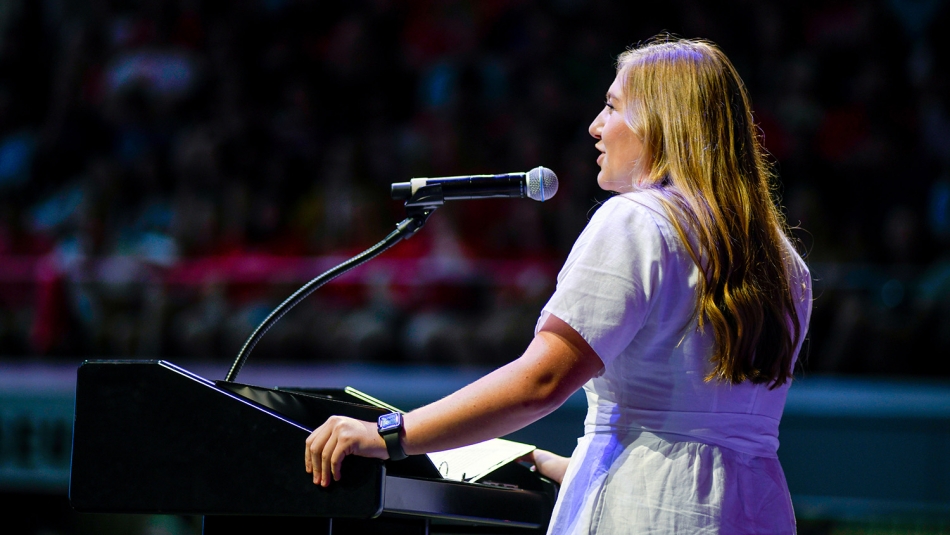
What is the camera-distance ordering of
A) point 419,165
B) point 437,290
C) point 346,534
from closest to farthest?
point 346,534 < point 437,290 < point 419,165

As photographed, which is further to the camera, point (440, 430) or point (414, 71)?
point (414, 71)

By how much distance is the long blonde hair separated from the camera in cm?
121

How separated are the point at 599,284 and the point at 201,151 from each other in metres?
4.27

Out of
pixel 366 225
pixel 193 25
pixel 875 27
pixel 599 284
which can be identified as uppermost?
pixel 193 25

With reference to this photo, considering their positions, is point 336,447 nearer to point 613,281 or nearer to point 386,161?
point 613,281

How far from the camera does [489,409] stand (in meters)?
1.19

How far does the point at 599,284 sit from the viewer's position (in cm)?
120

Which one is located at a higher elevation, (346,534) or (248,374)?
(248,374)

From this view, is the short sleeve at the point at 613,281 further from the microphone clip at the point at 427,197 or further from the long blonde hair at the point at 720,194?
the microphone clip at the point at 427,197

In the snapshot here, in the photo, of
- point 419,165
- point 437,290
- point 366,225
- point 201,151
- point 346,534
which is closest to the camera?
point 346,534

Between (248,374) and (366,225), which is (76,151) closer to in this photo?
(366,225)

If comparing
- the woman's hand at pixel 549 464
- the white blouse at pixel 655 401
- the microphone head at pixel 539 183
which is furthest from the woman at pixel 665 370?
the woman's hand at pixel 549 464

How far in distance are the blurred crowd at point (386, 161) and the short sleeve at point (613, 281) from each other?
230cm

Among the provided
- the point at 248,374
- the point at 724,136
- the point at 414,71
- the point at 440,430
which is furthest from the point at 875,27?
the point at 440,430
